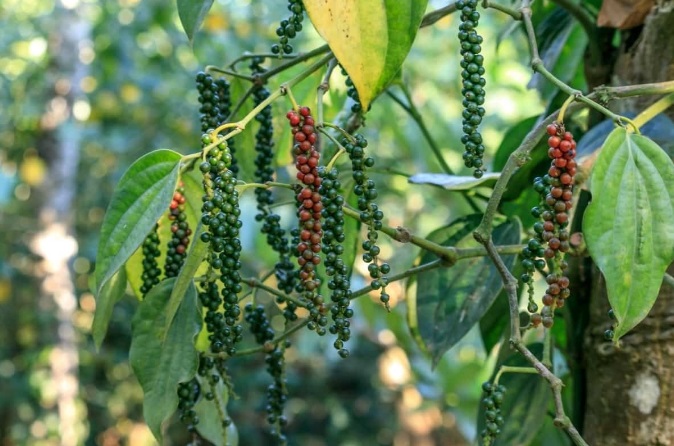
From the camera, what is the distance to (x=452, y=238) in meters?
0.69

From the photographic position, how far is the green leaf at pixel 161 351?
522 millimetres

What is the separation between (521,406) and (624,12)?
28 cm

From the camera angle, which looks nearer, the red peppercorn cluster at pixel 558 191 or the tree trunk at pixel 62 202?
the red peppercorn cluster at pixel 558 191

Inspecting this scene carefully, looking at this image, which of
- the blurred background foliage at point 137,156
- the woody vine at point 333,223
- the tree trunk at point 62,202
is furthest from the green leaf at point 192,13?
the tree trunk at point 62,202

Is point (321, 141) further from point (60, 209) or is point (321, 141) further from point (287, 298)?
point (60, 209)

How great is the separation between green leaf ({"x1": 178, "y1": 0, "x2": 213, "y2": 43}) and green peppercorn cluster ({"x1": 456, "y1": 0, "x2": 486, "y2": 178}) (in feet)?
0.48

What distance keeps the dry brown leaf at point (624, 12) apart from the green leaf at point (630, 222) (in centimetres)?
21

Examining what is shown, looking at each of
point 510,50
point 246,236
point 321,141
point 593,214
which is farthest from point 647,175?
point 510,50

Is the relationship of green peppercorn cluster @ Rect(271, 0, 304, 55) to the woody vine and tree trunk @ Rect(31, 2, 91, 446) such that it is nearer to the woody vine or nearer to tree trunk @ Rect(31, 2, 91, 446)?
the woody vine

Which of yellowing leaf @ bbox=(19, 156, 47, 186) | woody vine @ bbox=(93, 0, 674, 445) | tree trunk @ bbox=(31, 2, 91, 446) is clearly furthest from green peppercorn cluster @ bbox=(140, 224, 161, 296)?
yellowing leaf @ bbox=(19, 156, 47, 186)

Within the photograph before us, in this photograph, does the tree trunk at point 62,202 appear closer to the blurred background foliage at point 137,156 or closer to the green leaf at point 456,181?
the blurred background foliage at point 137,156

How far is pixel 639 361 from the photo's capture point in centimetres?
59

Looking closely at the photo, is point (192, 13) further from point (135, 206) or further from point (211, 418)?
point (211, 418)

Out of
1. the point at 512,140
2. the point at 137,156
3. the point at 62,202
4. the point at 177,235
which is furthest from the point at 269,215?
the point at 137,156
